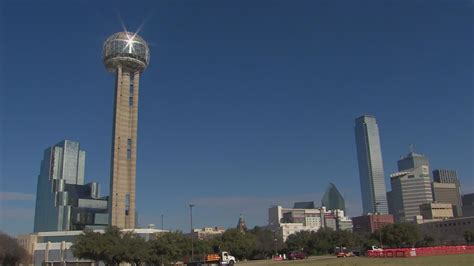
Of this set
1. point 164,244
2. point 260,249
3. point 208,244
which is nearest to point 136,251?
point 164,244

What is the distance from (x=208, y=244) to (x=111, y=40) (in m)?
78.4

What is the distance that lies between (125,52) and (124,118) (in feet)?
68.3

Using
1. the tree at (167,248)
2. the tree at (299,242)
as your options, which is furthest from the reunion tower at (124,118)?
the tree at (167,248)

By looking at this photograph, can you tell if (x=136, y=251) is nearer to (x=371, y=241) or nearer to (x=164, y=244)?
(x=164, y=244)

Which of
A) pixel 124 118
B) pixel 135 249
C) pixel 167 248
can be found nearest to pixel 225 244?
pixel 167 248

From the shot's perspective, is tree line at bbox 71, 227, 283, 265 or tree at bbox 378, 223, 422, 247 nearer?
tree line at bbox 71, 227, 283, 265

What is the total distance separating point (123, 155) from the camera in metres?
157

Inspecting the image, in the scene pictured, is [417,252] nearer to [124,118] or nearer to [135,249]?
[135,249]

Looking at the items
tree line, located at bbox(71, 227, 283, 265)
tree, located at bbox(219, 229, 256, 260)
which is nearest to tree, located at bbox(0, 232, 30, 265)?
tree line, located at bbox(71, 227, 283, 265)

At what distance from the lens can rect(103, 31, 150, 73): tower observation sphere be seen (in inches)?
6378

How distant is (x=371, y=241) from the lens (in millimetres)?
141875

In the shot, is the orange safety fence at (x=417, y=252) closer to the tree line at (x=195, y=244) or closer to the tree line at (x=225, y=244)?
the tree line at (x=225, y=244)

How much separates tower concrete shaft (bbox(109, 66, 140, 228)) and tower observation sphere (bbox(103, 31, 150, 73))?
2595 mm

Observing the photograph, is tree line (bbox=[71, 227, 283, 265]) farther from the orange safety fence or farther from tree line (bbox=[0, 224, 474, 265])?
the orange safety fence
